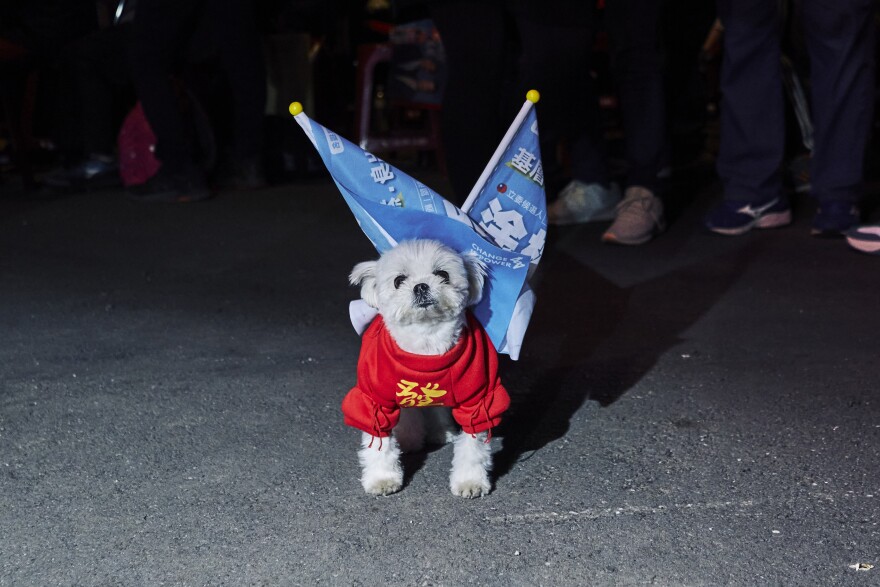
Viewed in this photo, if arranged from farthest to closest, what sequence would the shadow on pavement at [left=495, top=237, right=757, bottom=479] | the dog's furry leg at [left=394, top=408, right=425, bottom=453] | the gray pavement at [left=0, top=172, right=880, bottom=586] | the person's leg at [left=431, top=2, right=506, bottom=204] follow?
the person's leg at [left=431, top=2, right=506, bottom=204] < the shadow on pavement at [left=495, top=237, right=757, bottom=479] < the dog's furry leg at [left=394, top=408, right=425, bottom=453] < the gray pavement at [left=0, top=172, right=880, bottom=586]

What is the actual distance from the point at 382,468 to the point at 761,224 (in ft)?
8.90

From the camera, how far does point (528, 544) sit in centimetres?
162

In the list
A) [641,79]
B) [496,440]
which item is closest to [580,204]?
[641,79]

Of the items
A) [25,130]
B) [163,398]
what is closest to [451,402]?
[163,398]

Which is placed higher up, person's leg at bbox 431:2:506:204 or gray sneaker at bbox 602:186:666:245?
person's leg at bbox 431:2:506:204

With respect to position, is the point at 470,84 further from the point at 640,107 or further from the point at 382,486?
the point at 382,486

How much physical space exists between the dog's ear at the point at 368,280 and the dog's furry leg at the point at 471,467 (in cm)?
29

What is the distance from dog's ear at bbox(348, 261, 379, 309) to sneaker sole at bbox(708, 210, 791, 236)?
254 centimetres

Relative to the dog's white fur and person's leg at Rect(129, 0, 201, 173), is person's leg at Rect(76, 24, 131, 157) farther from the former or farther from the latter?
the dog's white fur

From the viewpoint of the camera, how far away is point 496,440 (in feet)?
6.88

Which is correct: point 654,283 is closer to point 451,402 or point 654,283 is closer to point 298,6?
point 451,402

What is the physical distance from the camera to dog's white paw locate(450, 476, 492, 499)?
1797mm

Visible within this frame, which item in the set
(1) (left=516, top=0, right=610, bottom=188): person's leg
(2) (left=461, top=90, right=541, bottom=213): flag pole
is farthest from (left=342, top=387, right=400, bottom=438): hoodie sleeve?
(1) (left=516, top=0, right=610, bottom=188): person's leg

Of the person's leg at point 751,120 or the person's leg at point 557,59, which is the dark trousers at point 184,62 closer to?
the person's leg at point 557,59
